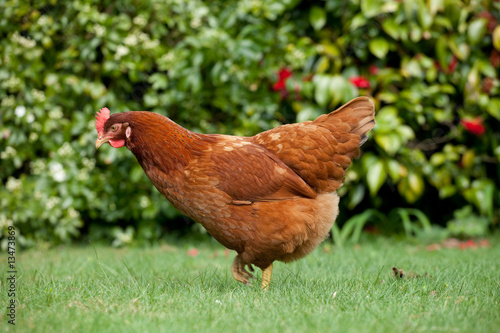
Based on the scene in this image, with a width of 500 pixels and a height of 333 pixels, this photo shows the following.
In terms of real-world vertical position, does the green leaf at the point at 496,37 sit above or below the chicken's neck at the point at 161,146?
above

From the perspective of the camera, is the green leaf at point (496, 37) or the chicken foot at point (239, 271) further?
the green leaf at point (496, 37)

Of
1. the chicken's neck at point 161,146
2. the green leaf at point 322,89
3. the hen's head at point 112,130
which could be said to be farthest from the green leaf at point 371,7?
the hen's head at point 112,130

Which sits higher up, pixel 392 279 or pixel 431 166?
pixel 431 166

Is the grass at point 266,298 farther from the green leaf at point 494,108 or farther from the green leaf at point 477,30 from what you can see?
the green leaf at point 477,30

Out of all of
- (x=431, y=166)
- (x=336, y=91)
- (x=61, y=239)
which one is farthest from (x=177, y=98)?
(x=431, y=166)

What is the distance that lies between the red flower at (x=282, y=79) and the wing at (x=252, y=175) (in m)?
2.07

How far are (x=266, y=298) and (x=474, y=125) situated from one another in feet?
11.7

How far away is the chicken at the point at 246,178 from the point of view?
316cm

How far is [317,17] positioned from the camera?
548cm

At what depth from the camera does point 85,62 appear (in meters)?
5.66

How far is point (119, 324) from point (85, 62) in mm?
4061

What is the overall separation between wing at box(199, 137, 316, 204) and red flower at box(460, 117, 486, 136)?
279 cm

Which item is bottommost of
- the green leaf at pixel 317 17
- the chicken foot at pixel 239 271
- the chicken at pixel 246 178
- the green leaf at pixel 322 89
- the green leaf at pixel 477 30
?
the chicken foot at pixel 239 271

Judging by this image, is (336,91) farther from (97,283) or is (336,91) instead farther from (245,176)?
(97,283)
